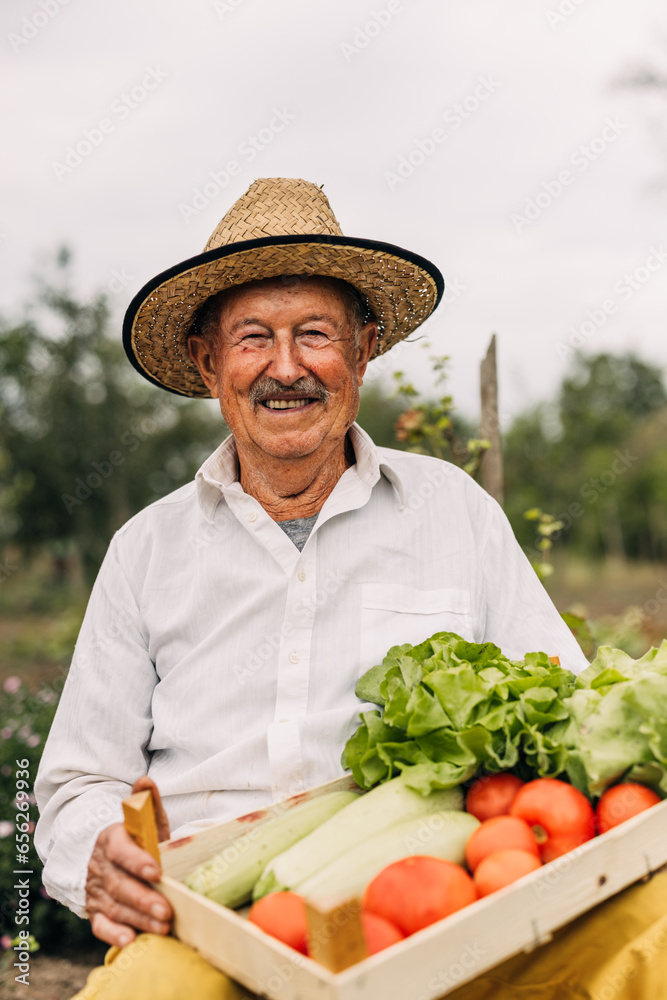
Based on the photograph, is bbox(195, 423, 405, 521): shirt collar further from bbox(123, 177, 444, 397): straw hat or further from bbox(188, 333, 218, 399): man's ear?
bbox(123, 177, 444, 397): straw hat

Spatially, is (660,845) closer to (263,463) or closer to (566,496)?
(263,463)

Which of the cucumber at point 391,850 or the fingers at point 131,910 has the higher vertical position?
the cucumber at point 391,850

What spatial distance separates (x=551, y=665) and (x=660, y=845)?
0.51 m

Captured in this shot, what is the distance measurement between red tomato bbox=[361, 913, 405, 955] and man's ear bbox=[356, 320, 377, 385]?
197cm

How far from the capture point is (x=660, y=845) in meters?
1.76

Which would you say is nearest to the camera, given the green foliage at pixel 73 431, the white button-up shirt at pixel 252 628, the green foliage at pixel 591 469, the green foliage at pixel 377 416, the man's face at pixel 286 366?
the white button-up shirt at pixel 252 628

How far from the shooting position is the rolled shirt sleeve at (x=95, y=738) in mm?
2238

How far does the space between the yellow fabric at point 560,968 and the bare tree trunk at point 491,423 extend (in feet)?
6.65

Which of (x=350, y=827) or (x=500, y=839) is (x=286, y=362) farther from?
(x=500, y=839)

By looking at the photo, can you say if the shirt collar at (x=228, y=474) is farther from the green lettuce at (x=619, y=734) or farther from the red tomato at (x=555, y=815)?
the red tomato at (x=555, y=815)

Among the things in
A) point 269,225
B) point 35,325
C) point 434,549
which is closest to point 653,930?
point 434,549

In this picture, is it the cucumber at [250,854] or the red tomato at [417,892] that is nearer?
the red tomato at [417,892]

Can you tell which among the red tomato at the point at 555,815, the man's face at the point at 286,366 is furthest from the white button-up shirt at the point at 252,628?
the red tomato at the point at 555,815

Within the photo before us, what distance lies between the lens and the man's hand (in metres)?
1.74
